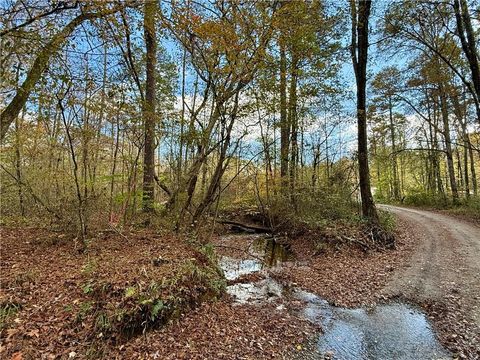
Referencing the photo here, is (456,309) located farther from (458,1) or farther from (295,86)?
(458,1)

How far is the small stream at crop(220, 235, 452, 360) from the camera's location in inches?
149

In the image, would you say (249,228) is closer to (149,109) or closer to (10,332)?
(149,109)

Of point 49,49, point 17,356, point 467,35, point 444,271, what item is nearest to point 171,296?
point 17,356

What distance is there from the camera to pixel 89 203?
6348 millimetres

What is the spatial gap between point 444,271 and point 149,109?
808 centimetres

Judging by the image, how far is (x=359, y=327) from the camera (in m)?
4.44

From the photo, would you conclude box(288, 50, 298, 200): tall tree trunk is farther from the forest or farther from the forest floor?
the forest floor

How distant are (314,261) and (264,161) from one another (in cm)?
494

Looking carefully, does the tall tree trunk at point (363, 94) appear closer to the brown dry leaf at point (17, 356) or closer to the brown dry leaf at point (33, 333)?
the brown dry leaf at point (33, 333)

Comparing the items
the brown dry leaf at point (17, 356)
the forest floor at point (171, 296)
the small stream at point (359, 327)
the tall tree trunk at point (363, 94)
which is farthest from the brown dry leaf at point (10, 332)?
the tall tree trunk at point (363, 94)

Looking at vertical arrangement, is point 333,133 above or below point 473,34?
below

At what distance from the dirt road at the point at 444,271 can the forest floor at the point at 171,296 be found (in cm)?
2

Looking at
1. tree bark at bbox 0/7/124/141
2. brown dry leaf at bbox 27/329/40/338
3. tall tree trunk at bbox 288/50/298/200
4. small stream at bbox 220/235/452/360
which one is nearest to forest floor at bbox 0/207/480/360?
brown dry leaf at bbox 27/329/40/338

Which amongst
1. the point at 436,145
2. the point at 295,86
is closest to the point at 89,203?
the point at 295,86
